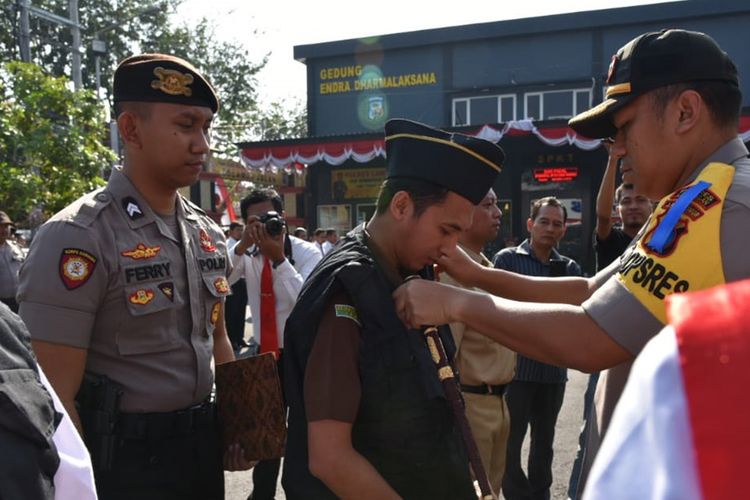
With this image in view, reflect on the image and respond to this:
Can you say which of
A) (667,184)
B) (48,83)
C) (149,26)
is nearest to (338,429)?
(667,184)

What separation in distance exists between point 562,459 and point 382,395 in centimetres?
385

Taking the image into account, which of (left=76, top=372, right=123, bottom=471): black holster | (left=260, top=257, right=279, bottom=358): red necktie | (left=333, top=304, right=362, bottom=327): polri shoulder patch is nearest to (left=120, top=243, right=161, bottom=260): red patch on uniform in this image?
(left=76, top=372, right=123, bottom=471): black holster

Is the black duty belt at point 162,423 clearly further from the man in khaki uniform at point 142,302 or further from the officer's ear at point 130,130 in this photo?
the officer's ear at point 130,130

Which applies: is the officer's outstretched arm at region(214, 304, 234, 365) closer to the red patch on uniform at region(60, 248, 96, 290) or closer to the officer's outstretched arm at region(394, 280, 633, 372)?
the red patch on uniform at region(60, 248, 96, 290)

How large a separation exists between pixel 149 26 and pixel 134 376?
3192 centimetres

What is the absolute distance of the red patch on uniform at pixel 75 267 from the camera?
2.05 m

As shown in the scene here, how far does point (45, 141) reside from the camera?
11.3 meters

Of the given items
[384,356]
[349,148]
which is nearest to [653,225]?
[384,356]

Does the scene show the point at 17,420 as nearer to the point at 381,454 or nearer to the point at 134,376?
the point at 381,454

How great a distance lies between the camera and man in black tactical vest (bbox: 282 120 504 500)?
1697mm

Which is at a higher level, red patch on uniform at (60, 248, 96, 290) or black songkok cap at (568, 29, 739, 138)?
black songkok cap at (568, 29, 739, 138)

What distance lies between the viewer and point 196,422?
2334 millimetres

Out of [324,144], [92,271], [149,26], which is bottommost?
[92,271]

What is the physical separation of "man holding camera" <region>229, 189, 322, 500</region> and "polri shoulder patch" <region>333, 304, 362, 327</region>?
8.28 feet
